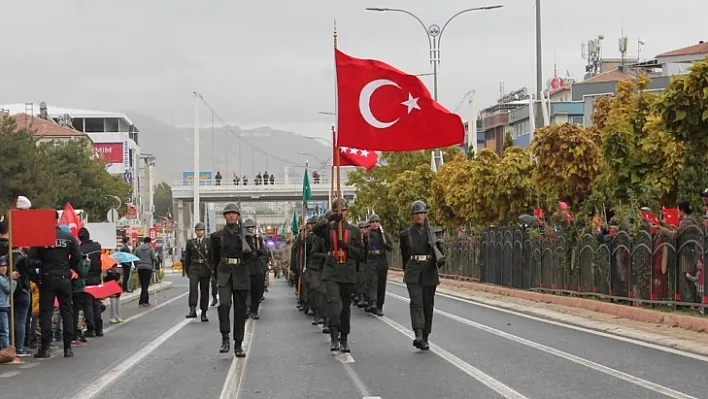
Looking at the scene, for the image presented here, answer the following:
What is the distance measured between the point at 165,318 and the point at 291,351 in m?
8.92

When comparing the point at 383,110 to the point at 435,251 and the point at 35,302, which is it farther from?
the point at 35,302

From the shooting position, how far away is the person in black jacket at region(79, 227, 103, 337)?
1808cm

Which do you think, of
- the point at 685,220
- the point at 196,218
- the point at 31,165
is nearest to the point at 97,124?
the point at 196,218

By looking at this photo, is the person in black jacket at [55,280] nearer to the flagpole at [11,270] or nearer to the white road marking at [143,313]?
Result: the flagpole at [11,270]

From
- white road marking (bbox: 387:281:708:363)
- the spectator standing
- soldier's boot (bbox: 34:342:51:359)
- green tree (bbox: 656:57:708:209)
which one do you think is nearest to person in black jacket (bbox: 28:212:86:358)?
soldier's boot (bbox: 34:342:51:359)

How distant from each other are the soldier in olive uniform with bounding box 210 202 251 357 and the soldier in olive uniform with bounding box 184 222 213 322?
8104 millimetres

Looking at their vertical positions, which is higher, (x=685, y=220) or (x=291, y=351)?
(x=685, y=220)

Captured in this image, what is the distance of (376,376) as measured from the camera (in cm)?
1212

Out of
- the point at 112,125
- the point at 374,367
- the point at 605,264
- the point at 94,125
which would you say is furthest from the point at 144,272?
the point at 94,125

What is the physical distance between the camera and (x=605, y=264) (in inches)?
890

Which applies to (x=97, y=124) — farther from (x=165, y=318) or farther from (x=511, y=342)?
(x=511, y=342)

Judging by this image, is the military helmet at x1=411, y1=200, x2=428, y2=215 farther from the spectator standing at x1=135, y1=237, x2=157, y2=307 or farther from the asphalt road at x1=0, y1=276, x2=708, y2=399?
the spectator standing at x1=135, y1=237, x2=157, y2=307

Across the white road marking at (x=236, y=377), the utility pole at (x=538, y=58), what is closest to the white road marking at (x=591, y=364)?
the white road marking at (x=236, y=377)

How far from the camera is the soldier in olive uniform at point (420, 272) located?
14.9m
